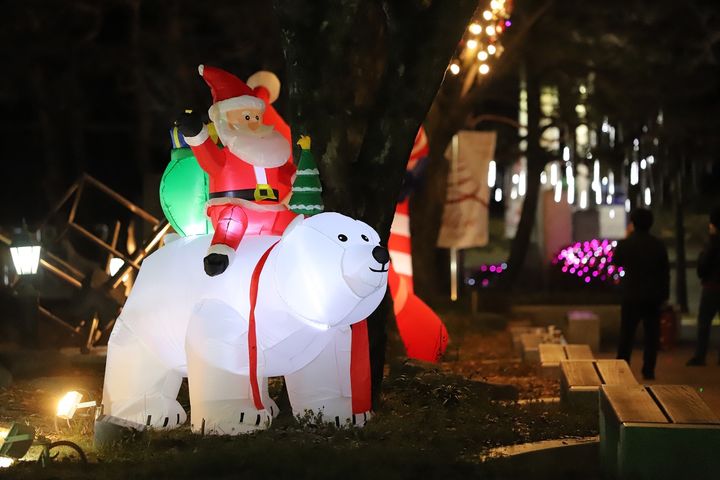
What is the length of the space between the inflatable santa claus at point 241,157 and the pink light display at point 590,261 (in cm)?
1613

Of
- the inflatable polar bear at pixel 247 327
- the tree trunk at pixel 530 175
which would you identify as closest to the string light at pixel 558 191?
the tree trunk at pixel 530 175

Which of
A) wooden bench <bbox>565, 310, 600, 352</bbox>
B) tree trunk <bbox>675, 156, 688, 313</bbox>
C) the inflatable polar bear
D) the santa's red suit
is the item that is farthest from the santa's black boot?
tree trunk <bbox>675, 156, 688, 313</bbox>

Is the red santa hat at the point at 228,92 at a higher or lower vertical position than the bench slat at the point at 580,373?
higher

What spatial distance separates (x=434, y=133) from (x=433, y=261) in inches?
86.9

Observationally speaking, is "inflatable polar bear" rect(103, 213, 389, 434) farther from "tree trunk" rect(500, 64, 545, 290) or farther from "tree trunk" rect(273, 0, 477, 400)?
"tree trunk" rect(500, 64, 545, 290)

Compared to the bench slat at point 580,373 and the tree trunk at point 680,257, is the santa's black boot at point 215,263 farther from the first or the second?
the tree trunk at point 680,257

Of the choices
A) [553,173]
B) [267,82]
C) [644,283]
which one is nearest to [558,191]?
[553,173]

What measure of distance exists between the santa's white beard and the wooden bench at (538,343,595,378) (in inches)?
185

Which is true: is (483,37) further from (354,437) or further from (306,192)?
(354,437)

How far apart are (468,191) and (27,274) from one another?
745cm

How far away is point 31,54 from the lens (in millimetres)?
20906

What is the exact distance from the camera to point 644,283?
10.3 meters

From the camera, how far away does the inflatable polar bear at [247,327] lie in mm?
6359

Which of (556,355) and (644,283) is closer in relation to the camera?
(644,283)
